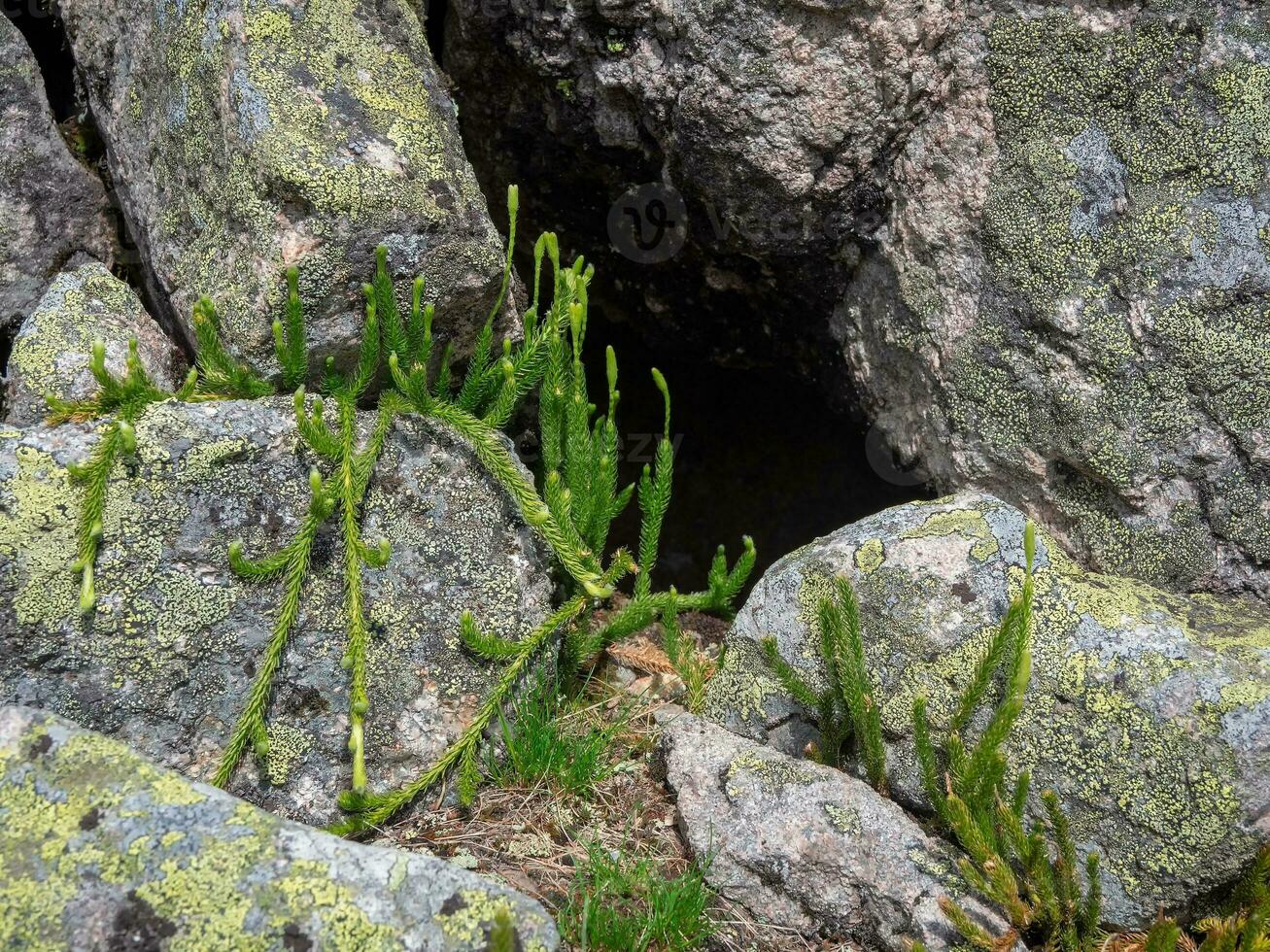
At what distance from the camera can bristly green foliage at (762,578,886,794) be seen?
271cm

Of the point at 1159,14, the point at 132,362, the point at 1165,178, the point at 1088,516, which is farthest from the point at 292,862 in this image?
the point at 1159,14

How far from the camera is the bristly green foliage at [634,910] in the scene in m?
2.42

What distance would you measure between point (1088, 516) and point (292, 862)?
2.35 metres

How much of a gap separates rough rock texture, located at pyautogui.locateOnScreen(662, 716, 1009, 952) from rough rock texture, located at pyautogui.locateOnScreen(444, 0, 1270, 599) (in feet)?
3.46

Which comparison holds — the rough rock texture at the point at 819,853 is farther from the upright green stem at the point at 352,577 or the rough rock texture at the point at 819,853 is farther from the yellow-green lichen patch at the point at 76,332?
the yellow-green lichen patch at the point at 76,332

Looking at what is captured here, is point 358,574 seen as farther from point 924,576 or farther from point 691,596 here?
point 924,576

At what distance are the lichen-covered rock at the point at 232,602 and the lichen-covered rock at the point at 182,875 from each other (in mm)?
462

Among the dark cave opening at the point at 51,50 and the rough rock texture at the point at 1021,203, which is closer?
the rough rock texture at the point at 1021,203

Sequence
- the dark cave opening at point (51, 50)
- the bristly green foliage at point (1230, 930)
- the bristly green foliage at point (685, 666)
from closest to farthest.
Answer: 1. the bristly green foliage at point (1230, 930)
2. the bristly green foliage at point (685, 666)
3. the dark cave opening at point (51, 50)

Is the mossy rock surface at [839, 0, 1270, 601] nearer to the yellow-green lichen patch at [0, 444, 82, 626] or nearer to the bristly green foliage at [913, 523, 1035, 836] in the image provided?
the bristly green foliage at [913, 523, 1035, 836]

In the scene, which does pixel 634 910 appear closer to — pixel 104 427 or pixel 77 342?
pixel 104 427

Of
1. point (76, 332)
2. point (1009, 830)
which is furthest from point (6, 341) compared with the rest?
point (1009, 830)

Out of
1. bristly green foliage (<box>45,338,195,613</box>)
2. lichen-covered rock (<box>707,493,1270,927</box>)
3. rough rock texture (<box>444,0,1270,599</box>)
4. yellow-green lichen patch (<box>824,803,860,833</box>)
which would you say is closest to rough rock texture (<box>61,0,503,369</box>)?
bristly green foliage (<box>45,338,195,613</box>)

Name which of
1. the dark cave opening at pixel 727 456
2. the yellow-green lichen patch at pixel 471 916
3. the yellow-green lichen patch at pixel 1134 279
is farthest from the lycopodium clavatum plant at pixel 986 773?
the dark cave opening at pixel 727 456
